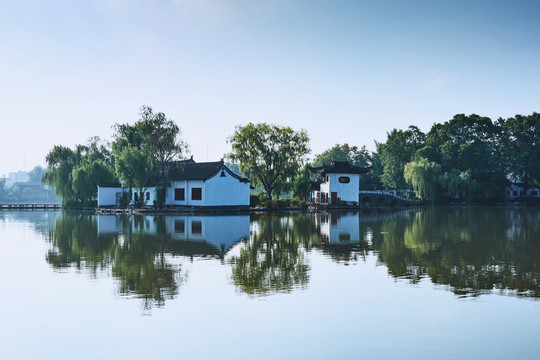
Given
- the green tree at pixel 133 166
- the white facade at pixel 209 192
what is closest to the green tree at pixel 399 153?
the white facade at pixel 209 192

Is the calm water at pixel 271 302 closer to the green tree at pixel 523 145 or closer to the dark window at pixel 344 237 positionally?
the dark window at pixel 344 237

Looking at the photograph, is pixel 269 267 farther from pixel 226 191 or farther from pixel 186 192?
pixel 186 192

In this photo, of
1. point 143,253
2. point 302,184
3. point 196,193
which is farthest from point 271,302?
point 302,184

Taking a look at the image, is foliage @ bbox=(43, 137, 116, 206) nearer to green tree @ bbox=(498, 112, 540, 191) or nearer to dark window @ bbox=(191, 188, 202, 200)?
A: dark window @ bbox=(191, 188, 202, 200)

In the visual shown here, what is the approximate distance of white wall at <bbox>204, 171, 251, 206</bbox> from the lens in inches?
2010

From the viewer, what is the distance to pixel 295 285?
12.6m

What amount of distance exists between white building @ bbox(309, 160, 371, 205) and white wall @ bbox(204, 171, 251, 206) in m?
13.0

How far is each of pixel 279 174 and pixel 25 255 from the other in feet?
146

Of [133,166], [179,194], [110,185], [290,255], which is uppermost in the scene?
[133,166]

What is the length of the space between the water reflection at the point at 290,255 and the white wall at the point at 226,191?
23.0 m

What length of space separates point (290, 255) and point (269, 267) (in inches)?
114

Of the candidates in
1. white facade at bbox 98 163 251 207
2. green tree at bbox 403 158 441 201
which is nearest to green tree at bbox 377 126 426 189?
green tree at bbox 403 158 441 201

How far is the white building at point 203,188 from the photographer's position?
167ft

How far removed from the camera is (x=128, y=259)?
16781 mm
